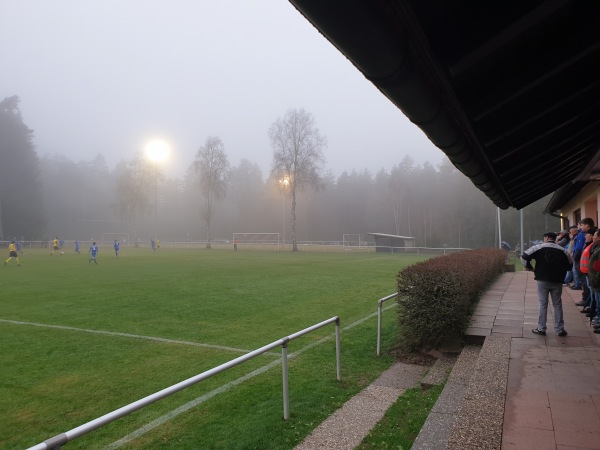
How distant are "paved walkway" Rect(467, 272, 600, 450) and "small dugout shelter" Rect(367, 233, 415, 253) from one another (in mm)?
37857

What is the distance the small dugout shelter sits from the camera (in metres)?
46.2

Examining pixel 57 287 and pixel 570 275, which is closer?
pixel 570 275

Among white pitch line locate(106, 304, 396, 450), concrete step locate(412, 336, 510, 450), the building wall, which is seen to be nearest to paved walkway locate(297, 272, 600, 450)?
concrete step locate(412, 336, 510, 450)

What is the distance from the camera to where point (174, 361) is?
6652 millimetres

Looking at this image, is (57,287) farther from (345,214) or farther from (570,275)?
(345,214)

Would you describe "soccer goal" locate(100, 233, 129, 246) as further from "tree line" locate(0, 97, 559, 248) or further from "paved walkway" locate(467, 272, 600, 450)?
"paved walkway" locate(467, 272, 600, 450)

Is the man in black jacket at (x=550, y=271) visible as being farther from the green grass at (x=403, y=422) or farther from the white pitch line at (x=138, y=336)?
the white pitch line at (x=138, y=336)

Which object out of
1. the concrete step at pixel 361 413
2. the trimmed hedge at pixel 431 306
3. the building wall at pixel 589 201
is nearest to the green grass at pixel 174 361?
the concrete step at pixel 361 413

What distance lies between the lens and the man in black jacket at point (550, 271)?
637cm

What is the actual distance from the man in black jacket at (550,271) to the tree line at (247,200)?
4255 centimetres

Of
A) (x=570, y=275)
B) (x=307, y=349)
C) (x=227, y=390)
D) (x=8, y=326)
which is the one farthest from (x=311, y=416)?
(x=570, y=275)

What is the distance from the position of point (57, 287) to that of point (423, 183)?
247ft

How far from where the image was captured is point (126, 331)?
8617 mm

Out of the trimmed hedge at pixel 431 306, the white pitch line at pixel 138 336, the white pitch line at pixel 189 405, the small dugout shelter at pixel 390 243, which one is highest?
the small dugout shelter at pixel 390 243
